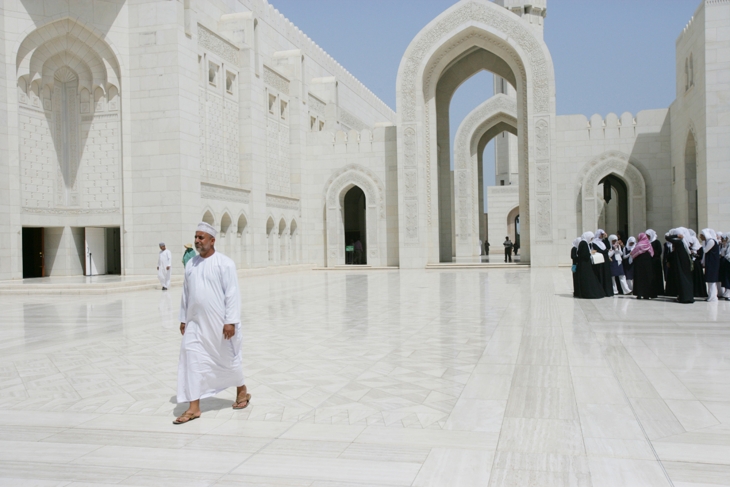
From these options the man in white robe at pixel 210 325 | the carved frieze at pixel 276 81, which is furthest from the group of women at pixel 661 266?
the carved frieze at pixel 276 81

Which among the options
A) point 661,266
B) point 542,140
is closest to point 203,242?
point 661,266

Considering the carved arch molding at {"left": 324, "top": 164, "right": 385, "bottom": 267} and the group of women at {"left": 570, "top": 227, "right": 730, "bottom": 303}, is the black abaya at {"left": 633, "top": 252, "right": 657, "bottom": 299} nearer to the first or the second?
the group of women at {"left": 570, "top": 227, "right": 730, "bottom": 303}

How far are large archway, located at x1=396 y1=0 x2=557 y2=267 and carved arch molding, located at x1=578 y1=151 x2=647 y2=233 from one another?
1.38 m

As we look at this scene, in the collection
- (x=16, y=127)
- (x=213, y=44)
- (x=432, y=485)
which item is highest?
(x=213, y=44)

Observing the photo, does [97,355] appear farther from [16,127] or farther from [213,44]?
[213,44]

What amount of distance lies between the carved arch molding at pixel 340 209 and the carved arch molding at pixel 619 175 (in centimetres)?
628

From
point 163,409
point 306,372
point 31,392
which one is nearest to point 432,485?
point 163,409

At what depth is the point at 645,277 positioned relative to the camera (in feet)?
31.9

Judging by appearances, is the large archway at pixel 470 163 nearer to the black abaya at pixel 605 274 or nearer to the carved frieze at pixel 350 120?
the carved frieze at pixel 350 120

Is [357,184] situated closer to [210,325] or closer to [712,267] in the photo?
[712,267]

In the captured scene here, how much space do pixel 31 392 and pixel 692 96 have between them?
16288mm

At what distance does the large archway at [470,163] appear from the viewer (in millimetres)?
25641

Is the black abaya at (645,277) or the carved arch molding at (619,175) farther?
the carved arch molding at (619,175)

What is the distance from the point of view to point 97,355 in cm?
569
